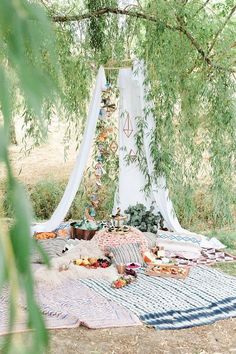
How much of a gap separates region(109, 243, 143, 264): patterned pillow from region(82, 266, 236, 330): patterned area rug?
0.17 metres

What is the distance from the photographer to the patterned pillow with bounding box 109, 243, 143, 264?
4.44 meters

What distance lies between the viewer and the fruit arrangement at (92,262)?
4.34 meters

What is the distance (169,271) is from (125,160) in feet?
4.62

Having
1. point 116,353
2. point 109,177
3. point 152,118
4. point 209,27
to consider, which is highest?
point 209,27

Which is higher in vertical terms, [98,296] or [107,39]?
[107,39]

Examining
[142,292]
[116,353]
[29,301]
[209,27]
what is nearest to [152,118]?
[209,27]

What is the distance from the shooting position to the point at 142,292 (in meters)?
3.88

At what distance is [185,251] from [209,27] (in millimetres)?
1787

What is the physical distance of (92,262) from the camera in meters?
4.37

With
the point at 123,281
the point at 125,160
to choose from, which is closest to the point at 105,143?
the point at 125,160

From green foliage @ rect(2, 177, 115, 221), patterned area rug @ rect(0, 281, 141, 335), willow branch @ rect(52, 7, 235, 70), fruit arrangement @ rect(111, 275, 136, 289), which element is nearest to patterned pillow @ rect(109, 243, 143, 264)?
fruit arrangement @ rect(111, 275, 136, 289)

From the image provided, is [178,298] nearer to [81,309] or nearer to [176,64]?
[81,309]

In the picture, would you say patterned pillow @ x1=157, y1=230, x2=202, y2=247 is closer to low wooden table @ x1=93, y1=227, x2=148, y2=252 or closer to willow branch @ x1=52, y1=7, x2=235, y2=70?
low wooden table @ x1=93, y1=227, x2=148, y2=252

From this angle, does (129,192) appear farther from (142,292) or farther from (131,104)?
(142,292)
